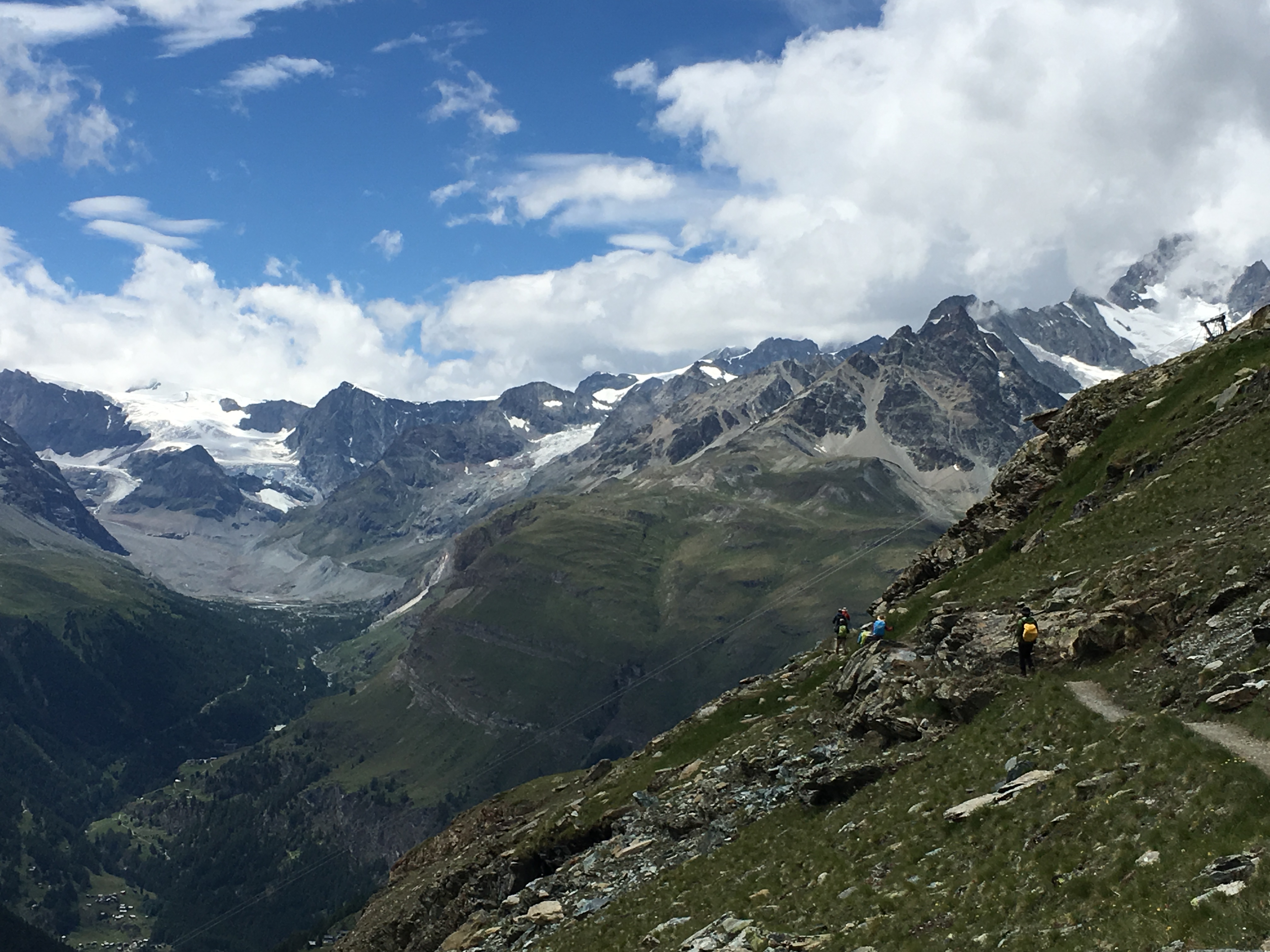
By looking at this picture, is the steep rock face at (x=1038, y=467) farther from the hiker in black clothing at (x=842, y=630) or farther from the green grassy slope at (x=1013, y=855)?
the green grassy slope at (x=1013, y=855)

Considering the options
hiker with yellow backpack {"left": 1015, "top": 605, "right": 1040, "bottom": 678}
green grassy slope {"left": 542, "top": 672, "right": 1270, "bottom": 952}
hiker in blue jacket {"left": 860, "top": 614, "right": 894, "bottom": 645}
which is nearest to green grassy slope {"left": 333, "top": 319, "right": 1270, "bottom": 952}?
green grassy slope {"left": 542, "top": 672, "right": 1270, "bottom": 952}

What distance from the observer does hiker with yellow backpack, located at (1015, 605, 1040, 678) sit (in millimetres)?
47031

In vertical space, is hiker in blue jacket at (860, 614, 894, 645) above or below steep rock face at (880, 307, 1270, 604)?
below

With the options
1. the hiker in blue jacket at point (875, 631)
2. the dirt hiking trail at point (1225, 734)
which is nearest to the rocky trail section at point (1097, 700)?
the dirt hiking trail at point (1225, 734)

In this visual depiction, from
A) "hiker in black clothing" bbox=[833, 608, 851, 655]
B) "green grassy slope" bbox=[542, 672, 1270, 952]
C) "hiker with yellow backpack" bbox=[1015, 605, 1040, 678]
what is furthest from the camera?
"hiker in black clothing" bbox=[833, 608, 851, 655]

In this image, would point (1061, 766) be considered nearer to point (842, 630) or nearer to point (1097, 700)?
point (1097, 700)

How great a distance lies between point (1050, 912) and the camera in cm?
2695

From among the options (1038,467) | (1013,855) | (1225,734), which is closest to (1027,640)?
(1225,734)

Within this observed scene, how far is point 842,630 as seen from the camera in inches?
3132

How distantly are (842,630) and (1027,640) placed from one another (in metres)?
32.6

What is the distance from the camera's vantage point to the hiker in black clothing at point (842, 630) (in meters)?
78.8

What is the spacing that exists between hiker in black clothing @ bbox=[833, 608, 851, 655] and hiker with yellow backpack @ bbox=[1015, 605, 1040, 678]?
26794mm

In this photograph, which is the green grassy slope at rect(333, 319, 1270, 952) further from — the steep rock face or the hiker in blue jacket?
the steep rock face

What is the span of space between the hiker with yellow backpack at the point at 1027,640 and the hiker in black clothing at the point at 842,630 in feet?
87.9
